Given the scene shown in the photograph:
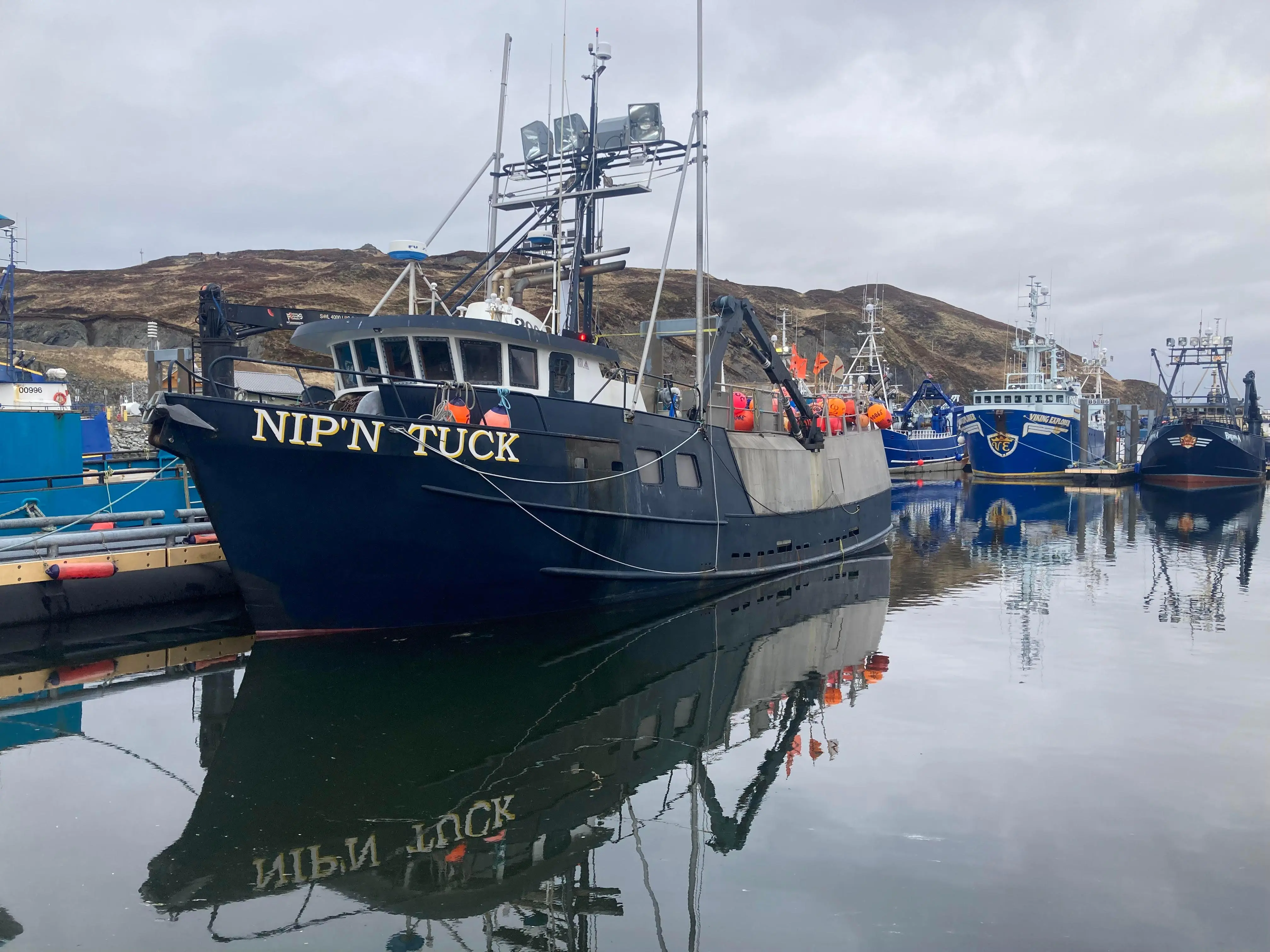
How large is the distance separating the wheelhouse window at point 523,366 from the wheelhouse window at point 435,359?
801 millimetres

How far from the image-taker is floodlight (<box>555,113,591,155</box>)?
1606 centimetres

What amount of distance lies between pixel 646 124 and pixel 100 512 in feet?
35.6

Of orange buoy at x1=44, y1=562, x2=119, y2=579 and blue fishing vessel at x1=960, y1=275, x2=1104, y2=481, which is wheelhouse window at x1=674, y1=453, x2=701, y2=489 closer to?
orange buoy at x1=44, y1=562, x2=119, y2=579

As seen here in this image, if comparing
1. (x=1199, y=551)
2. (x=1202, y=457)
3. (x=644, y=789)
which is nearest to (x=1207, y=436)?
(x=1202, y=457)

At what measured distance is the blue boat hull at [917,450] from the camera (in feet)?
171

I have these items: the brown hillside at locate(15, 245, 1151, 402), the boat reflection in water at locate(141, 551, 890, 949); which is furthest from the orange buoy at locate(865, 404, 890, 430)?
the brown hillside at locate(15, 245, 1151, 402)

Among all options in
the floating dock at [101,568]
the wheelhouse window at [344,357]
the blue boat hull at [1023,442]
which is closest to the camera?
the floating dock at [101,568]

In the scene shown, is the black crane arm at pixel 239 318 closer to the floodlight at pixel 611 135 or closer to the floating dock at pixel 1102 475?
the floodlight at pixel 611 135

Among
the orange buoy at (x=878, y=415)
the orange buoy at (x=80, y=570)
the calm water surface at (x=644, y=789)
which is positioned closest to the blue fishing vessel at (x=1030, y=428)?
the orange buoy at (x=878, y=415)

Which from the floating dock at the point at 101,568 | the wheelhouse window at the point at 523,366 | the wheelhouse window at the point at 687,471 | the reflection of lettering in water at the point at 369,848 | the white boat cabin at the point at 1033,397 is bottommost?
the reflection of lettering in water at the point at 369,848

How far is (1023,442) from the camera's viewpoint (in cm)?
4866

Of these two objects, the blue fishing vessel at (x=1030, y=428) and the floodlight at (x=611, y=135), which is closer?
the floodlight at (x=611, y=135)

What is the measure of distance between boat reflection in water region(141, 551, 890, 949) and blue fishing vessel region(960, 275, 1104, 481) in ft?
131

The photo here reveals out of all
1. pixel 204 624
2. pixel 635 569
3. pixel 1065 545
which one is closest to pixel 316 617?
pixel 204 624
